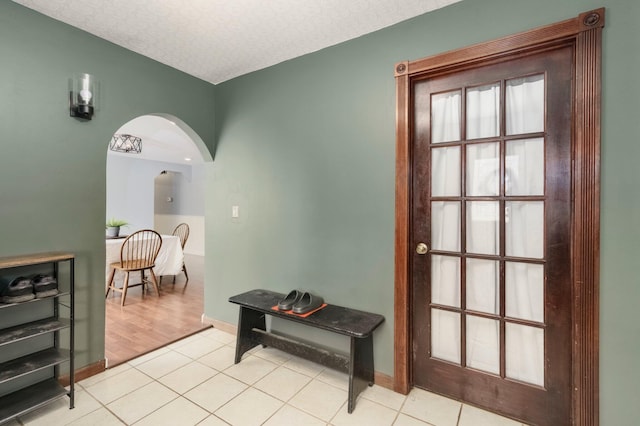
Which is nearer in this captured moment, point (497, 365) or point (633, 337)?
point (633, 337)

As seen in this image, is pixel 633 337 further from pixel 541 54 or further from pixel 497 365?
pixel 541 54

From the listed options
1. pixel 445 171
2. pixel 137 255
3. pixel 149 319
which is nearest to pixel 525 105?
pixel 445 171

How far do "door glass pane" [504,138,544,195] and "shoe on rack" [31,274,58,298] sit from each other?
2.84 meters

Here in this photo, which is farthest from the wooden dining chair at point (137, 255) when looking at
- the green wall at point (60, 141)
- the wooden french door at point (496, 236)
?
the wooden french door at point (496, 236)

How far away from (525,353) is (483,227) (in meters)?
0.76

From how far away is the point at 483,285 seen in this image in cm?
184

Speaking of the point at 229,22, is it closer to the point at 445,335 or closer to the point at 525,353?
the point at 445,335

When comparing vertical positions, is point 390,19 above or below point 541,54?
above

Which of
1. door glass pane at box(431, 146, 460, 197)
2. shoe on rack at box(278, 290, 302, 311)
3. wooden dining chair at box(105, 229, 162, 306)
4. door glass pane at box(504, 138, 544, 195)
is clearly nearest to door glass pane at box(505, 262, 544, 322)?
door glass pane at box(504, 138, 544, 195)

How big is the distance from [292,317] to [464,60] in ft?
6.59

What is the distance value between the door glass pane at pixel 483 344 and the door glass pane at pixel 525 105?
1168 millimetres

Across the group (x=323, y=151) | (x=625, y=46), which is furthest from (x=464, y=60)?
(x=323, y=151)

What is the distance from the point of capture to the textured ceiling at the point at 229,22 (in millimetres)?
1847

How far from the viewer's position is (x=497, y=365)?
1.79 m
